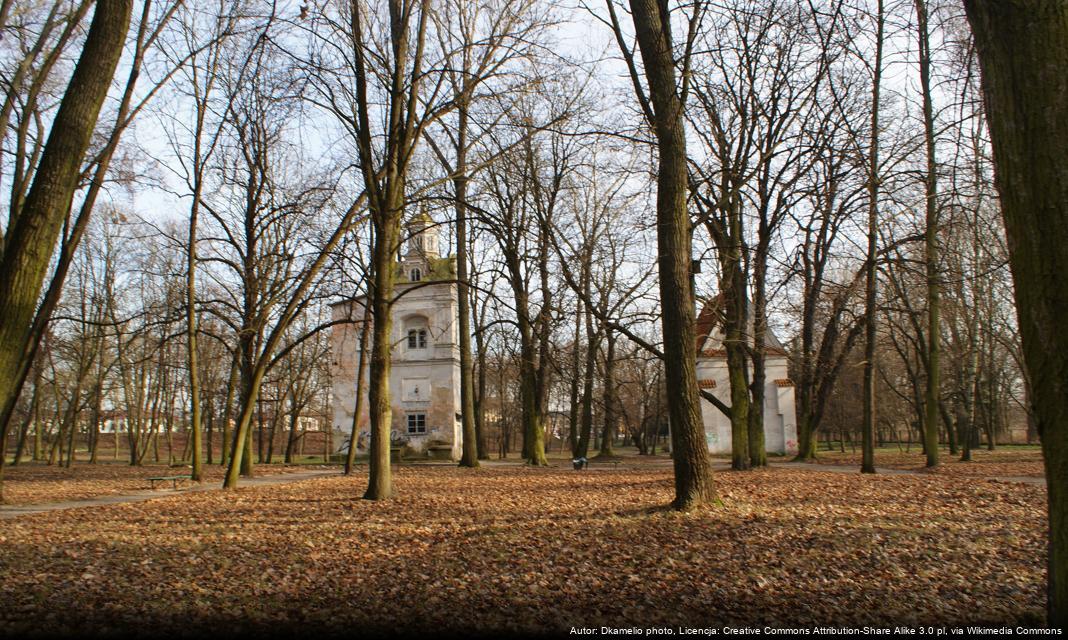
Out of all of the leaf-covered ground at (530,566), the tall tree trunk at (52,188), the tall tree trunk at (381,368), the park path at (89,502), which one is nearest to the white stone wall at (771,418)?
the leaf-covered ground at (530,566)

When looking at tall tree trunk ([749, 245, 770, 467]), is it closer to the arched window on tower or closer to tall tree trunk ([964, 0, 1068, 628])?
tall tree trunk ([964, 0, 1068, 628])

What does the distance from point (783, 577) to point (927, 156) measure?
49.2 feet

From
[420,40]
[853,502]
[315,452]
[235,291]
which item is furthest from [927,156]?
[315,452]

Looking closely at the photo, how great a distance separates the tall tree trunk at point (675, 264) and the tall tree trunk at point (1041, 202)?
5944mm

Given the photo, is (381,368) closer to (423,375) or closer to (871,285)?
(871,285)

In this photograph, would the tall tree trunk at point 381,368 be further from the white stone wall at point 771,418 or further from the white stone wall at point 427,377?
the white stone wall at point 771,418

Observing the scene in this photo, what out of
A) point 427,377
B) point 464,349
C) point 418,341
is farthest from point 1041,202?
point 418,341

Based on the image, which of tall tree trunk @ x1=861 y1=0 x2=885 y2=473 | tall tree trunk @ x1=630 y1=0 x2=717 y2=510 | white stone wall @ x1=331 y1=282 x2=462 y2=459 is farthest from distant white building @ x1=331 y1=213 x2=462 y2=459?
tall tree trunk @ x1=630 y1=0 x2=717 y2=510

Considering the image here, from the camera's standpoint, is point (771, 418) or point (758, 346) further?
point (771, 418)

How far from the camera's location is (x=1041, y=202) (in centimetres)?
368

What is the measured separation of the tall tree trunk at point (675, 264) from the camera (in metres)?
9.74

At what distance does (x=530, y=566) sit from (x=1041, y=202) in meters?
5.15

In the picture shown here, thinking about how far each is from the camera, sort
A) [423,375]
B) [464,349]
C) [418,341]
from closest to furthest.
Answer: [464,349] → [423,375] → [418,341]

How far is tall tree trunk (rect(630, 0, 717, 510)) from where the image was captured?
9.74 meters
